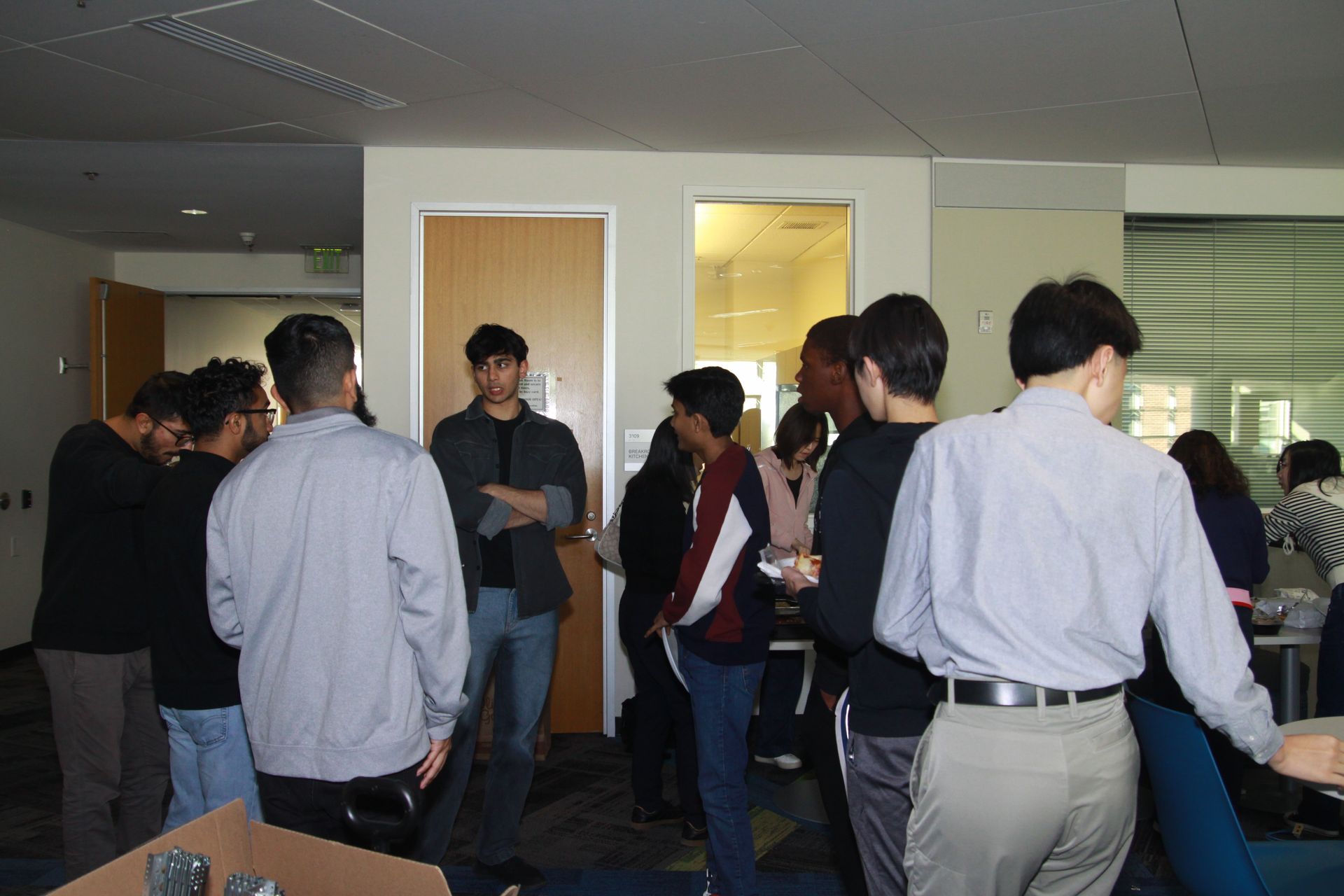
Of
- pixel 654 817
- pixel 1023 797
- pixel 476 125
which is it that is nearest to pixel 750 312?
pixel 476 125

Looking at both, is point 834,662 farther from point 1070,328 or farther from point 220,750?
point 220,750

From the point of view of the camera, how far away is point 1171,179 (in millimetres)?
4938

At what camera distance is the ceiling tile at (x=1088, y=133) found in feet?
13.3

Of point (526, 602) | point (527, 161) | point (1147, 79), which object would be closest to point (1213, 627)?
point (526, 602)

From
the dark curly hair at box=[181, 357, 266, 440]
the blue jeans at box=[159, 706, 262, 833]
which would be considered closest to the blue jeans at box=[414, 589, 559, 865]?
the blue jeans at box=[159, 706, 262, 833]

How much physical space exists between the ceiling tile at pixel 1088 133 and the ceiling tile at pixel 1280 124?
88 millimetres

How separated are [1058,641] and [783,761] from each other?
3.18 metres

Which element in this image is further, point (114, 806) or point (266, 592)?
point (114, 806)

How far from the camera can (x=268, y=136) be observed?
4555 millimetres

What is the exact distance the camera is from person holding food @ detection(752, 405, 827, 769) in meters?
4.46

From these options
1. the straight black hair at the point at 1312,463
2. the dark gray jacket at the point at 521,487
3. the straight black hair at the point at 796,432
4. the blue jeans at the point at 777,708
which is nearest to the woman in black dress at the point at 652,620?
the dark gray jacket at the point at 521,487

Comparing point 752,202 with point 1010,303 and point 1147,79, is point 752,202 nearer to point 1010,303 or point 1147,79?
point 1010,303

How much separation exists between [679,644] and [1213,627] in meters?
1.68

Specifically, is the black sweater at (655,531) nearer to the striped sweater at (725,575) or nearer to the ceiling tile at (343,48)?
the striped sweater at (725,575)
